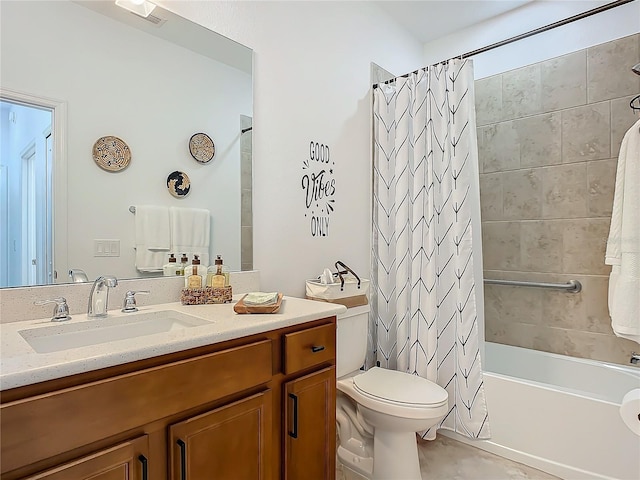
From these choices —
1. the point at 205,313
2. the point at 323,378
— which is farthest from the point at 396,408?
the point at 205,313

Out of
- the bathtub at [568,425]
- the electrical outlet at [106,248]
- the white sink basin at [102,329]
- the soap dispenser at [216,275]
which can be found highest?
the electrical outlet at [106,248]

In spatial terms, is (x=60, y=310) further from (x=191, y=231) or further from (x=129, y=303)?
(x=191, y=231)

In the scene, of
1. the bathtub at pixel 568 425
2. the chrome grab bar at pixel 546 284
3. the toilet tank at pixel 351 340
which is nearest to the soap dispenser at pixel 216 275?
the toilet tank at pixel 351 340

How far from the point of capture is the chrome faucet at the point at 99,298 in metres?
1.20

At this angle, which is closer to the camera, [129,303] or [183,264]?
[129,303]

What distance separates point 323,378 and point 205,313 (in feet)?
1.59

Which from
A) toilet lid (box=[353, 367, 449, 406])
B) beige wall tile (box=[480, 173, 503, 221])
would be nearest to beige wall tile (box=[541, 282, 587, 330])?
beige wall tile (box=[480, 173, 503, 221])

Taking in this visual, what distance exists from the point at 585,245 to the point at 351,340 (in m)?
1.61

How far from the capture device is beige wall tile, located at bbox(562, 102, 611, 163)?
2256mm

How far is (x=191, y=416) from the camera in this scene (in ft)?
3.19

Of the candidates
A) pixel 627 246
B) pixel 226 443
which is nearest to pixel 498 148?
pixel 627 246

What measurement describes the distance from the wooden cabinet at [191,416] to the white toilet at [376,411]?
317 millimetres

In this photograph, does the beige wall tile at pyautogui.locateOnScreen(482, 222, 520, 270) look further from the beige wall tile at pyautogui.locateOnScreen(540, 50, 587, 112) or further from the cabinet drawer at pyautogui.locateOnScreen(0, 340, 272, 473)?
the cabinet drawer at pyautogui.locateOnScreen(0, 340, 272, 473)

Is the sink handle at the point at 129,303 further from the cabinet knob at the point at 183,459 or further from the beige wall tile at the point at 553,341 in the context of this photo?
the beige wall tile at the point at 553,341
